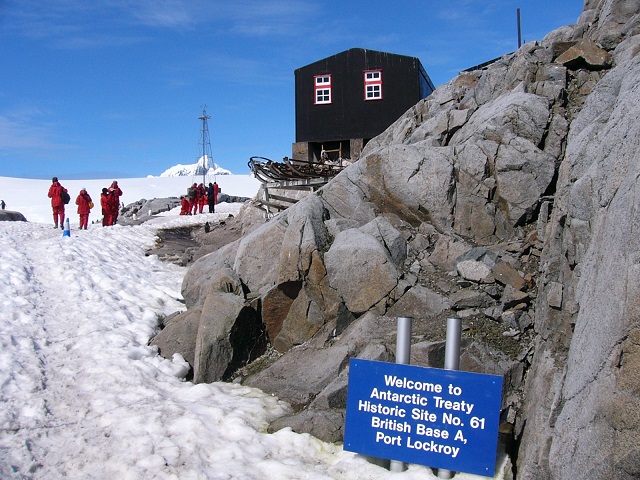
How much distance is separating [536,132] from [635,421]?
8546 millimetres

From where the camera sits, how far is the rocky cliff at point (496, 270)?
5.01 meters

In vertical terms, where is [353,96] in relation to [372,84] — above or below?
below

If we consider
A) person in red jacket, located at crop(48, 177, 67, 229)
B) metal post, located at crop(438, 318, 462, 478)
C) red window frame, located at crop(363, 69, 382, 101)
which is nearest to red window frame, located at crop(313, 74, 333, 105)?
red window frame, located at crop(363, 69, 382, 101)

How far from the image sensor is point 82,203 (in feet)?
84.4

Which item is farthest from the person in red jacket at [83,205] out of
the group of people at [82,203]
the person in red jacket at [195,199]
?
the person in red jacket at [195,199]

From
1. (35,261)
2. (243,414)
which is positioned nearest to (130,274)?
(35,261)

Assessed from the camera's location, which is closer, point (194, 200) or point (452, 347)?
point (452, 347)

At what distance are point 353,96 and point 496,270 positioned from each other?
29.3 m

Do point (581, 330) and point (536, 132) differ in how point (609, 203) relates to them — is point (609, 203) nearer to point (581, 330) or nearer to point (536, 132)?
point (581, 330)

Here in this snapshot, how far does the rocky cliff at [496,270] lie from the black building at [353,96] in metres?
21.6

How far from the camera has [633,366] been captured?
13.9 feet

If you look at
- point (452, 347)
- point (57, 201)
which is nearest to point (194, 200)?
point (57, 201)

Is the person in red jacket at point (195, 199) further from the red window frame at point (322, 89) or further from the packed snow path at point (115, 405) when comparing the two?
the packed snow path at point (115, 405)

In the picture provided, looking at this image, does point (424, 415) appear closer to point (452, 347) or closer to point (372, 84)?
point (452, 347)
